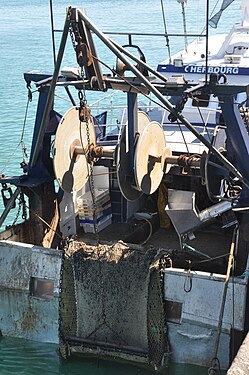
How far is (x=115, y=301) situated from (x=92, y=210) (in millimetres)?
2404

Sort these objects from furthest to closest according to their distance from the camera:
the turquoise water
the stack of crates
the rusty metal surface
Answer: the stack of crates < the turquoise water < the rusty metal surface

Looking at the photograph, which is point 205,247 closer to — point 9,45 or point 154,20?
point 9,45

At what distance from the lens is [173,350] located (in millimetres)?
9391

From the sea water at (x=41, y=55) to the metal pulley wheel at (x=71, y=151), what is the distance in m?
0.99

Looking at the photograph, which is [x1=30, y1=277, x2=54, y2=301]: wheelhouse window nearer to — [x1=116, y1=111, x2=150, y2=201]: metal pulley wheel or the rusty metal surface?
[x1=116, y1=111, x2=150, y2=201]: metal pulley wheel

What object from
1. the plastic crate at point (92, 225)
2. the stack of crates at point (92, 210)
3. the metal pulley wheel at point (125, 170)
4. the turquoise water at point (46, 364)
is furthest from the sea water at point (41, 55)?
the metal pulley wheel at point (125, 170)

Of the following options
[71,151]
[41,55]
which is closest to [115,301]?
[71,151]

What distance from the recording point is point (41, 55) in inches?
1437

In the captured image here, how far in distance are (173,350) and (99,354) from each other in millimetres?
1151

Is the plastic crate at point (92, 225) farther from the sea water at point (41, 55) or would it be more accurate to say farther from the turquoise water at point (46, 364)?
the turquoise water at point (46, 364)

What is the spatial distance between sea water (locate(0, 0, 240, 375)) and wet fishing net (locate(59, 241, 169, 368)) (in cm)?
45

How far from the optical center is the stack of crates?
37.5 feet

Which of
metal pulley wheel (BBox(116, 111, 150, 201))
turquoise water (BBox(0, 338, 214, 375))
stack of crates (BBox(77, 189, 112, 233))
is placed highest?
metal pulley wheel (BBox(116, 111, 150, 201))

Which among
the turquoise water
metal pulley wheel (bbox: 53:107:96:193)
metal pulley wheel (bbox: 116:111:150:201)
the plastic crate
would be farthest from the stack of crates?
the turquoise water
